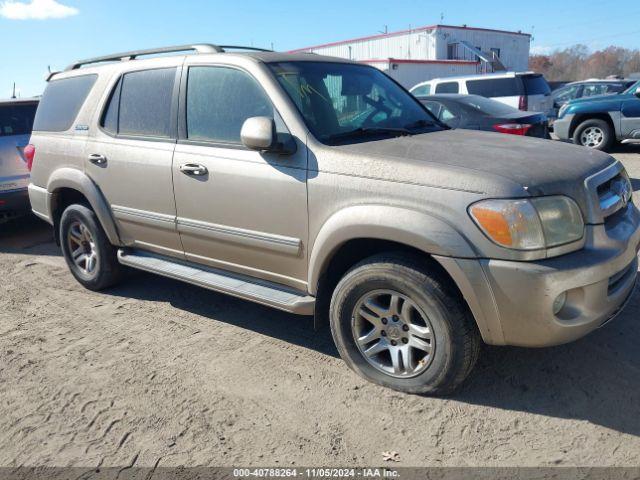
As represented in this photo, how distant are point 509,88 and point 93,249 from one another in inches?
446

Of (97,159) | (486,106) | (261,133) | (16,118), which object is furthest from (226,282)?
(486,106)

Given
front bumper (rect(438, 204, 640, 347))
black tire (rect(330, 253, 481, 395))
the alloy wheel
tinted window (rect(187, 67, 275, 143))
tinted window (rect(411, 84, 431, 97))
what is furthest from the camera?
tinted window (rect(411, 84, 431, 97))

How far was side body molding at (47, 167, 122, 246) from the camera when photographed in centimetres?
466

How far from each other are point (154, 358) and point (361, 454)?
1712mm

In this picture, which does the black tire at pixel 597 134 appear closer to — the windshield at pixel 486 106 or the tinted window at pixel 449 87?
the windshield at pixel 486 106

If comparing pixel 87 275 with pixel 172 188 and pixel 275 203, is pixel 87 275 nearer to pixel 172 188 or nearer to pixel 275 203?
pixel 172 188

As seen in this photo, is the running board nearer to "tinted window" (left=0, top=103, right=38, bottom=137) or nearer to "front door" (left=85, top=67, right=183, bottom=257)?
"front door" (left=85, top=67, right=183, bottom=257)

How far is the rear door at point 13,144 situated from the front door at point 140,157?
2.90 metres

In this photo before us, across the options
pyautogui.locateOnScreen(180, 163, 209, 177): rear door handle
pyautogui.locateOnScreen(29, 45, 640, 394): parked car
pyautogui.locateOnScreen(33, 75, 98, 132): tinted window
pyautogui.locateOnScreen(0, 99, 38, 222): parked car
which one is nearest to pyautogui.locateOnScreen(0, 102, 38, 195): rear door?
pyautogui.locateOnScreen(0, 99, 38, 222): parked car

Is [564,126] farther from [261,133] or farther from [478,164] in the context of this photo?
[261,133]

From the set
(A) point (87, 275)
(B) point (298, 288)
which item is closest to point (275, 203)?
(B) point (298, 288)

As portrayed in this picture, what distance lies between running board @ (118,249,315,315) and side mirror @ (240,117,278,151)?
93cm

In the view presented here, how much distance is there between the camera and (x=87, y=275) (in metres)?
5.18

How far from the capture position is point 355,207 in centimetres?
314
